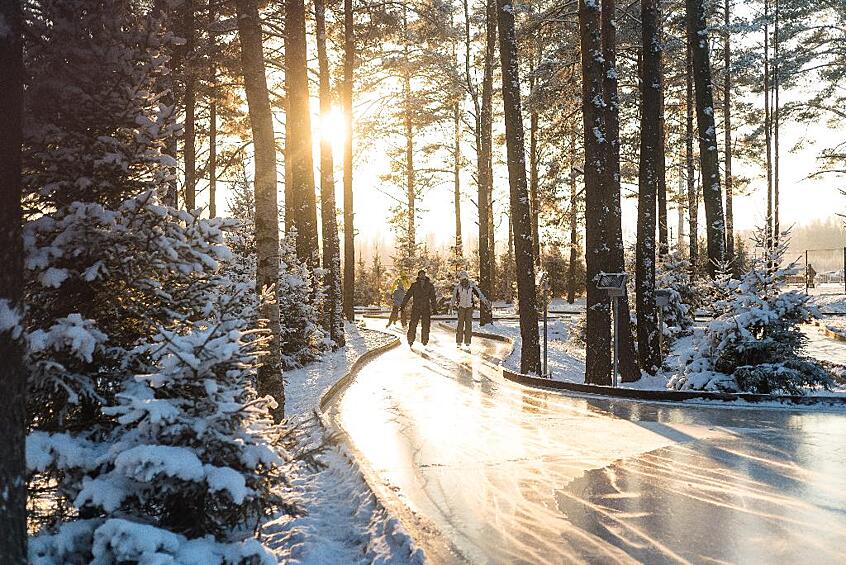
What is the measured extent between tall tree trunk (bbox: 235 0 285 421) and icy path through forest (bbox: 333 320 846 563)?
1.36m

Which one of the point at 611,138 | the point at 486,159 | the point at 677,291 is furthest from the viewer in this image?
the point at 486,159

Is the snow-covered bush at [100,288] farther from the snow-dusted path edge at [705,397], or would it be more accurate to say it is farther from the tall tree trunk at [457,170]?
the tall tree trunk at [457,170]

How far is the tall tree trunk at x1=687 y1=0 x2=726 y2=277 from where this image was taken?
58.5ft

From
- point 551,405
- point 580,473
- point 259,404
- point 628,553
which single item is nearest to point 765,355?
point 551,405

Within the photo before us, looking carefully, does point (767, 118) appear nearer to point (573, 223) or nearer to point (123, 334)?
point (573, 223)

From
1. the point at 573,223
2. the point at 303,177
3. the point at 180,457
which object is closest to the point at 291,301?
the point at 303,177

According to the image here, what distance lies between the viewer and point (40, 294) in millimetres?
5426

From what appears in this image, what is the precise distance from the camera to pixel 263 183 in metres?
9.22

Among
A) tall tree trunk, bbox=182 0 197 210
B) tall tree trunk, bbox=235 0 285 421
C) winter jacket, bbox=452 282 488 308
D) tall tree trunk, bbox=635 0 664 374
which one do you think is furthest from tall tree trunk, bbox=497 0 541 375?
tall tree trunk, bbox=235 0 285 421

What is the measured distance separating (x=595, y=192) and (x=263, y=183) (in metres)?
7.76

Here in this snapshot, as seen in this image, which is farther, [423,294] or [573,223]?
[573,223]

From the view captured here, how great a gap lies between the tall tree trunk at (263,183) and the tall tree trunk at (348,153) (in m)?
15.4

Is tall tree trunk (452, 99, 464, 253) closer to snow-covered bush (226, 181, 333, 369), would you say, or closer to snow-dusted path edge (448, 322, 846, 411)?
snow-covered bush (226, 181, 333, 369)

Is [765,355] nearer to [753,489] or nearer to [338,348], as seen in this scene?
[753,489]
